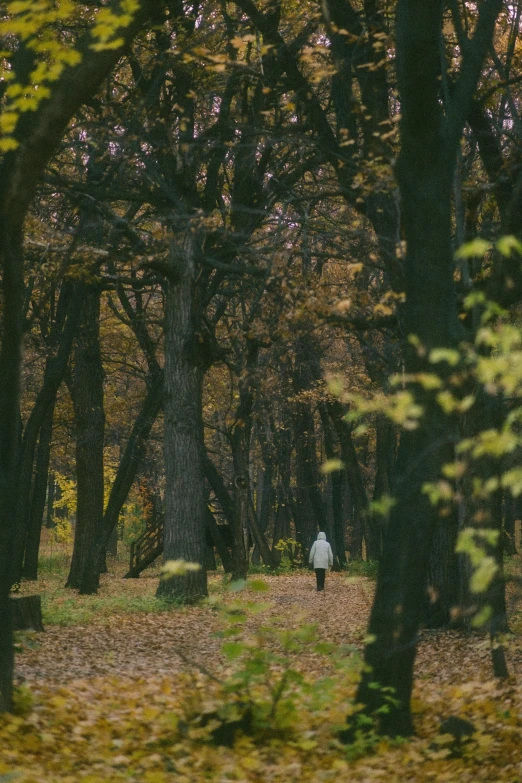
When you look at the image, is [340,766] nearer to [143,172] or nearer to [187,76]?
[143,172]

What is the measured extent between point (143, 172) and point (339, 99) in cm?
455

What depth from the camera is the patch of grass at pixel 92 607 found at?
15.4 meters

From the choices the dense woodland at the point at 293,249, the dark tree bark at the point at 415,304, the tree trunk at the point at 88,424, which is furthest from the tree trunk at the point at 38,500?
the dark tree bark at the point at 415,304

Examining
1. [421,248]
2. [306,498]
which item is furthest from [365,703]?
[306,498]

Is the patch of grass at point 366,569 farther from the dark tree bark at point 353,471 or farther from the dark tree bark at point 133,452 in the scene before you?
the dark tree bark at point 133,452

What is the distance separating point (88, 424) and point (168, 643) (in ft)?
31.6

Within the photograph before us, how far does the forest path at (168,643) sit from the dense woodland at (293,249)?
1.06 metres

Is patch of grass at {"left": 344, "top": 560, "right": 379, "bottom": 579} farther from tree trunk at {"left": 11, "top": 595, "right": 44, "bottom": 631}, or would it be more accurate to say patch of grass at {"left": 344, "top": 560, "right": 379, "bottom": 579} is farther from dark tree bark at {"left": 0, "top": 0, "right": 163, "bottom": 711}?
dark tree bark at {"left": 0, "top": 0, "right": 163, "bottom": 711}

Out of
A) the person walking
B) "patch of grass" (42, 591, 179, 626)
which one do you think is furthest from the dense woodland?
the person walking

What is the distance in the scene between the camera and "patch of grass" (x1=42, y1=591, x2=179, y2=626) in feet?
50.5

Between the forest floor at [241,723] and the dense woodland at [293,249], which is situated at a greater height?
the dense woodland at [293,249]

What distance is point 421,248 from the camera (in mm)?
6934

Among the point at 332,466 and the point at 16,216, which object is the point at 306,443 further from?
the point at 332,466

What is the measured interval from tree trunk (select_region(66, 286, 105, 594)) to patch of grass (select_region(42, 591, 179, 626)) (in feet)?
8.65
